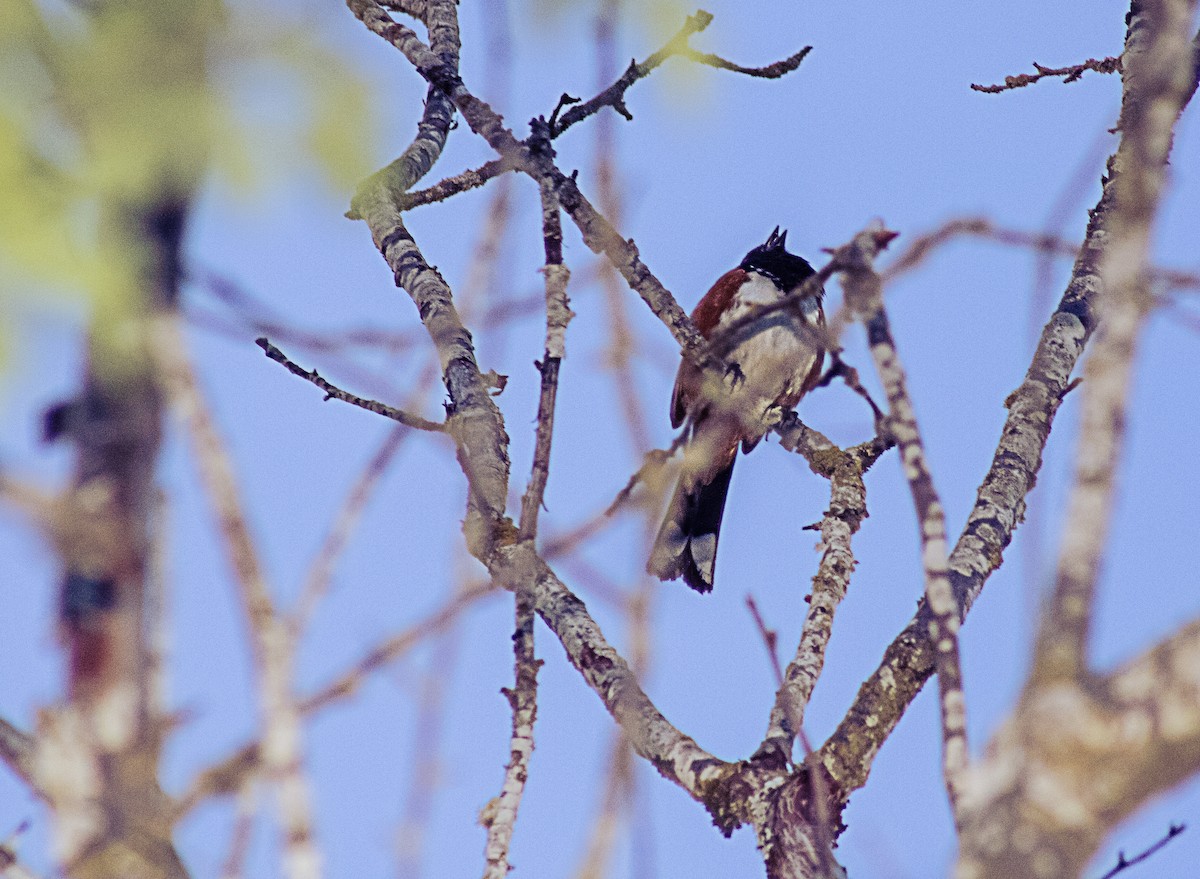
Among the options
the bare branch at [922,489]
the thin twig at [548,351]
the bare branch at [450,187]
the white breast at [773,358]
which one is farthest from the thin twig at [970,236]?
the white breast at [773,358]

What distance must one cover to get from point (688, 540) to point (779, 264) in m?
1.25

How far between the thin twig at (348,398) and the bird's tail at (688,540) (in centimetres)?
158

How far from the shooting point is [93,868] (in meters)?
2.43

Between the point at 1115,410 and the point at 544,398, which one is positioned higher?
the point at 544,398

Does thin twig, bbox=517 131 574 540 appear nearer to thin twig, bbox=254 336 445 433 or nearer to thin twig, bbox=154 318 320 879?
thin twig, bbox=254 336 445 433

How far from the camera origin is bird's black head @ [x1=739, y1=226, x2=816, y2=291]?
14.2 feet

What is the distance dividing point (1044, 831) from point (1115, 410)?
32cm

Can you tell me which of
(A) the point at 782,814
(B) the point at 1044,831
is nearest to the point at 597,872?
(A) the point at 782,814

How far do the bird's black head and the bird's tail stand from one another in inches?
33.7

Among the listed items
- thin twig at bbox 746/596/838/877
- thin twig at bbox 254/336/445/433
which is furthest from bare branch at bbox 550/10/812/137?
thin twig at bbox 746/596/838/877

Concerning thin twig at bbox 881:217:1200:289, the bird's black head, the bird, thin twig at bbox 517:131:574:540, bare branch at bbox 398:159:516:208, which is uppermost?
the bird's black head

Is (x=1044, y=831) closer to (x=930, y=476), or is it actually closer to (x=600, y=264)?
(x=930, y=476)

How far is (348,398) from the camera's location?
1.98m

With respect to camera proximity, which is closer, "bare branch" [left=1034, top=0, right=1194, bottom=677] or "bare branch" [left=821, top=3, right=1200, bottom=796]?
"bare branch" [left=1034, top=0, right=1194, bottom=677]
